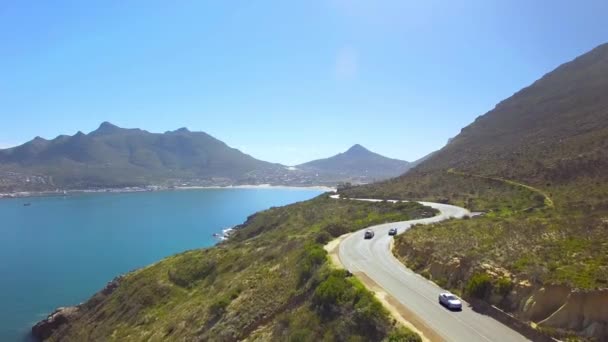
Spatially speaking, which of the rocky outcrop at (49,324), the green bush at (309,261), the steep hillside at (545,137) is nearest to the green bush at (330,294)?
the green bush at (309,261)

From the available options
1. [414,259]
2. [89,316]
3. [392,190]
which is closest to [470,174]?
[392,190]

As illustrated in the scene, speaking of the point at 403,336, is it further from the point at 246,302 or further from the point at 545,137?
the point at 545,137

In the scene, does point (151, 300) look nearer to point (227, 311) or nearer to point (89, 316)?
point (89, 316)

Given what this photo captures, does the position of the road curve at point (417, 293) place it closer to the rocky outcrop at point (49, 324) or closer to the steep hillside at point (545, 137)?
the steep hillside at point (545, 137)

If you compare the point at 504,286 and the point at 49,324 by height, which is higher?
the point at 504,286

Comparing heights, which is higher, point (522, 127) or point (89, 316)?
point (522, 127)

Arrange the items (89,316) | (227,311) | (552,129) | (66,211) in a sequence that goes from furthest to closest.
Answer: (66,211)
(552,129)
(89,316)
(227,311)

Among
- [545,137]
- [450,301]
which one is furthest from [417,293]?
[545,137]
